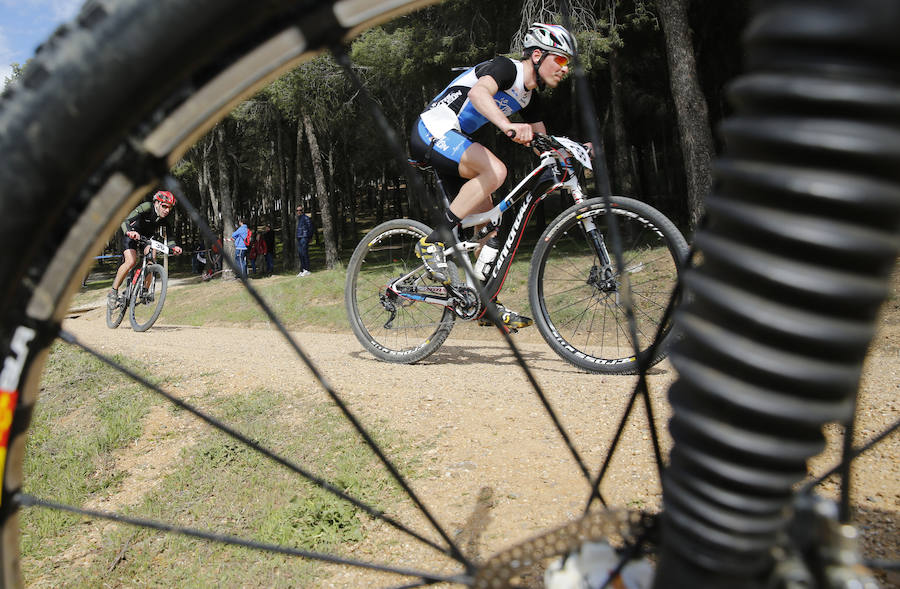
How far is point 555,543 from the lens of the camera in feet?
3.24

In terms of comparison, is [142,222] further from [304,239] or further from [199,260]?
[199,260]

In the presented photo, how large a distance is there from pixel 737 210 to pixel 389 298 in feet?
14.8

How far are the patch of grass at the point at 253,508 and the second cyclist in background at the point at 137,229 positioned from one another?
6.77 m

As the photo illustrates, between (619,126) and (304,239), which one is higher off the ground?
(619,126)

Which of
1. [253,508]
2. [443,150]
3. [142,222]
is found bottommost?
[253,508]

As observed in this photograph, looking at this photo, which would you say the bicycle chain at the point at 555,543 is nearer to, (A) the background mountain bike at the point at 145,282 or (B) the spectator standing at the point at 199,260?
(A) the background mountain bike at the point at 145,282

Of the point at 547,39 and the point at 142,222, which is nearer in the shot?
the point at 547,39

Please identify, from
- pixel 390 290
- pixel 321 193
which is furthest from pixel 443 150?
pixel 321 193

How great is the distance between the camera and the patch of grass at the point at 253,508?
7.79 feet

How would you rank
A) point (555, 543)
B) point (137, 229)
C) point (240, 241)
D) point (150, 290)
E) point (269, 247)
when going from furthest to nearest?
point (269, 247), point (240, 241), point (150, 290), point (137, 229), point (555, 543)

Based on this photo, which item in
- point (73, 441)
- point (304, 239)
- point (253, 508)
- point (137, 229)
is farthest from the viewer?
point (304, 239)

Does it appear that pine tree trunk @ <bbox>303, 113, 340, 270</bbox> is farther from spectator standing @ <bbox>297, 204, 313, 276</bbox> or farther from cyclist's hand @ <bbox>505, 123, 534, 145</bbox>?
cyclist's hand @ <bbox>505, 123, 534, 145</bbox>

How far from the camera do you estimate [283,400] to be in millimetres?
3861

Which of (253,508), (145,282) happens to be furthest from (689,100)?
(253,508)
